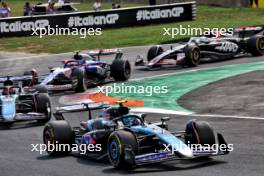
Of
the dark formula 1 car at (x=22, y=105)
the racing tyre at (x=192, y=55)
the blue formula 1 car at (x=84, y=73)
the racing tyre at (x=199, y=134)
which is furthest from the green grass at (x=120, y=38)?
the racing tyre at (x=199, y=134)

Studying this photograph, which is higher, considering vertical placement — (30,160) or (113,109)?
(113,109)

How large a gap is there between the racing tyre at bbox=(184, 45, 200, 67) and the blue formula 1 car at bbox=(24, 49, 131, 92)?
271 cm

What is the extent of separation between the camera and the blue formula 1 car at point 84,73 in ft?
75.6

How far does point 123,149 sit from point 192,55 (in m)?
15.2

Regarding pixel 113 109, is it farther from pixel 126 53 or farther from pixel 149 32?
pixel 149 32

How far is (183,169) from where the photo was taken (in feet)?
38.6

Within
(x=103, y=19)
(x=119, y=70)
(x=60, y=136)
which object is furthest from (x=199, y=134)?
(x=103, y=19)

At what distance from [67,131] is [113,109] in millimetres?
933

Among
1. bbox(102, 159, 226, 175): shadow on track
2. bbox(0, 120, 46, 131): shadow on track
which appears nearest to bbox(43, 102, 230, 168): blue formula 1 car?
bbox(102, 159, 226, 175): shadow on track

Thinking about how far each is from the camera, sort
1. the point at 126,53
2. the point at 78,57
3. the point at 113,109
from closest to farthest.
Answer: the point at 113,109 < the point at 78,57 < the point at 126,53

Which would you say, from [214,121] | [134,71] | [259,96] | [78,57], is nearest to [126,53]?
[134,71]

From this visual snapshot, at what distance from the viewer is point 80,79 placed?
22859 millimetres

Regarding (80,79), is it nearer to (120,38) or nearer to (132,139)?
(132,139)

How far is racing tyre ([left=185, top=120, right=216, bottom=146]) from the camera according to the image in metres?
12.3
